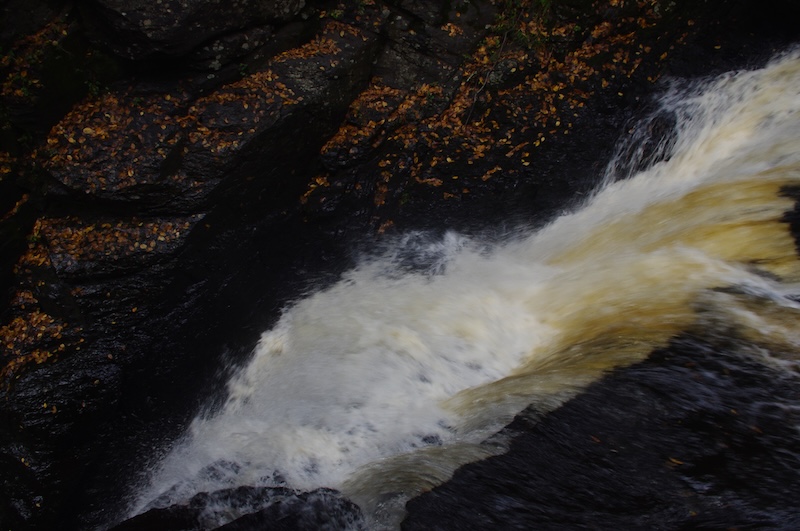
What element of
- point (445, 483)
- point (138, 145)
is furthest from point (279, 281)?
point (445, 483)

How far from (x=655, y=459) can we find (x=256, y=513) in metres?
3.09

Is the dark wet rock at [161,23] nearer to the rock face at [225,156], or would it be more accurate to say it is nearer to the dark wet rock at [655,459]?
the rock face at [225,156]

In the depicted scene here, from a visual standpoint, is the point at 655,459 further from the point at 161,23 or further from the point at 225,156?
the point at 161,23

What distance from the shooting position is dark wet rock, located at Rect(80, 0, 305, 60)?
5.45m

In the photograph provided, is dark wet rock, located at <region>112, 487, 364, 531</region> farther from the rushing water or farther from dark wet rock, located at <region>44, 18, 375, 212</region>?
dark wet rock, located at <region>44, 18, 375, 212</region>

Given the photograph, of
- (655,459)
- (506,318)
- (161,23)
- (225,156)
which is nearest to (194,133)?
(225,156)

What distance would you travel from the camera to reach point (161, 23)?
5527 millimetres

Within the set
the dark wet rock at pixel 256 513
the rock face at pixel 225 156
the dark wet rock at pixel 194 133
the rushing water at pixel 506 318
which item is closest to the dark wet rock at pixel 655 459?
the rushing water at pixel 506 318

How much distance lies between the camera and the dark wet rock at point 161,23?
5449 mm

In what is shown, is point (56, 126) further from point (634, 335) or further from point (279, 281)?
point (634, 335)

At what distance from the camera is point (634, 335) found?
4.33 m

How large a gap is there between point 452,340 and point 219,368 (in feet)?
7.66

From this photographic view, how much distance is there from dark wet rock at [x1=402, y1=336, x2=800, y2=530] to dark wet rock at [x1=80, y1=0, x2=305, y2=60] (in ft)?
15.1

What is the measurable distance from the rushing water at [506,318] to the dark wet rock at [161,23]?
2.77 m
